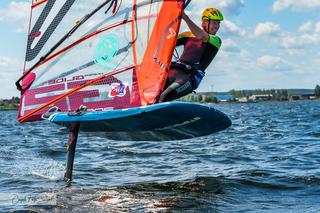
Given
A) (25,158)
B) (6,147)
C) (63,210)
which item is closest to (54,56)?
(63,210)

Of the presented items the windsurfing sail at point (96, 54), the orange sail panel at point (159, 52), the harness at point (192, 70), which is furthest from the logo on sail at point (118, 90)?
the harness at point (192, 70)

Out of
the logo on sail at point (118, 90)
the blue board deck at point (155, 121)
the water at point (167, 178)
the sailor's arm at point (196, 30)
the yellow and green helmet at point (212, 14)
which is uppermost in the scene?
the yellow and green helmet at point (212, 14)

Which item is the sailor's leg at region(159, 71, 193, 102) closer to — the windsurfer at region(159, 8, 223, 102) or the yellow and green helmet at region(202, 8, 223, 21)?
the windsurfer at region(159, 8, 223, 102)

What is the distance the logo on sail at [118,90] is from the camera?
7.84 m

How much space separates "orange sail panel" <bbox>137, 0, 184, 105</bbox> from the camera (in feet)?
23.7

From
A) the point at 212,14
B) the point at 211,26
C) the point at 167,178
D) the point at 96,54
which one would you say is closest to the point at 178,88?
the point at 211,26

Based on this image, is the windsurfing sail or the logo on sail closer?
the windsurfing sail

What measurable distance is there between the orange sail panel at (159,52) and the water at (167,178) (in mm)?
1563

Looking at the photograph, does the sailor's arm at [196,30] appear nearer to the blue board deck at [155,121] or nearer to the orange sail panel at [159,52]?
the orange sail panel at [159,52]

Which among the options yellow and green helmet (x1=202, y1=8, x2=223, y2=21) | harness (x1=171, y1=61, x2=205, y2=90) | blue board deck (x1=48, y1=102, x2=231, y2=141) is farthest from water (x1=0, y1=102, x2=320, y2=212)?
yellow and green helmet (x1=202, y1=8, x2=223, y2=21)

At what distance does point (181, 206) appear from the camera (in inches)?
270

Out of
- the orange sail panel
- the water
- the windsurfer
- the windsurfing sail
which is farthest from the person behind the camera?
the windsurfer

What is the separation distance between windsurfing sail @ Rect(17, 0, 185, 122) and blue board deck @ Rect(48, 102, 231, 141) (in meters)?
0.30

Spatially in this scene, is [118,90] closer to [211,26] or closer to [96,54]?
[96,54]
